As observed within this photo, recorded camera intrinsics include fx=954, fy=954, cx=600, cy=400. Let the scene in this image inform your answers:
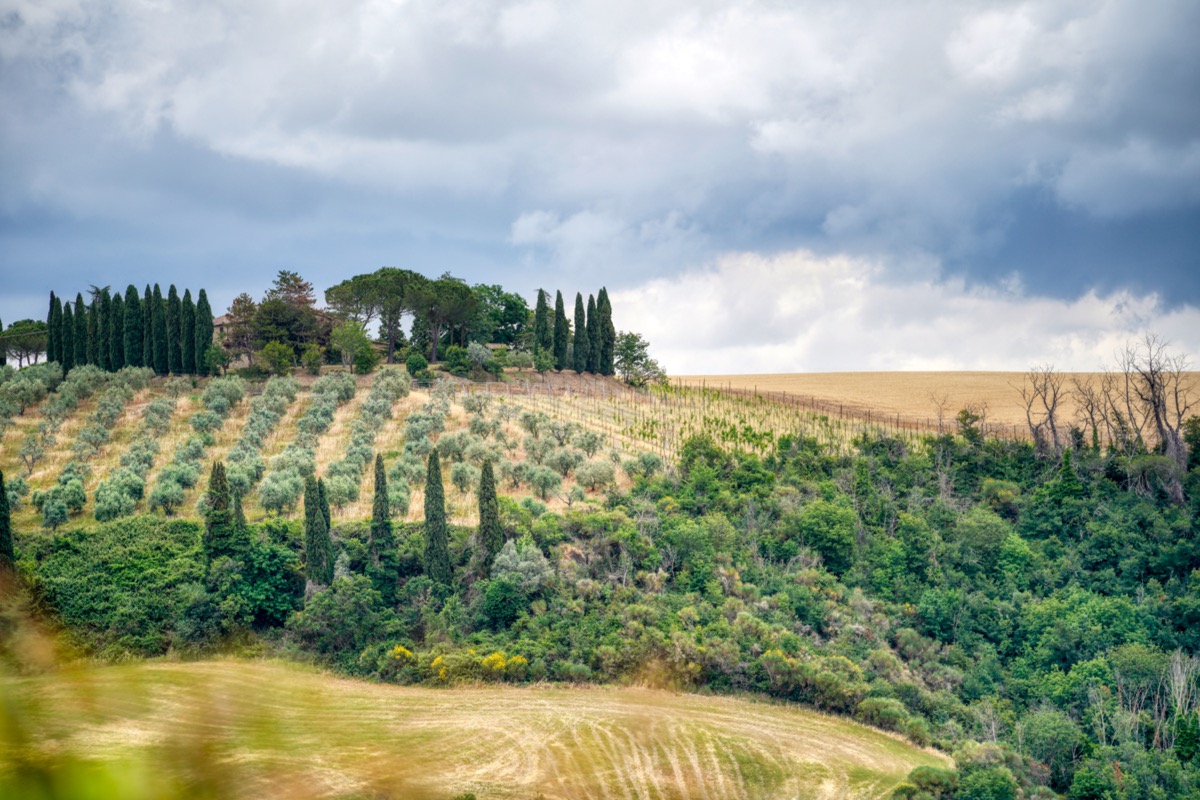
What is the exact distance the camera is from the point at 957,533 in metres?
52.5

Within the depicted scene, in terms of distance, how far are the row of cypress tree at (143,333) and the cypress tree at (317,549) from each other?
40675 millimetres

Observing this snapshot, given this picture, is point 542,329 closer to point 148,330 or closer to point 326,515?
point 148,330

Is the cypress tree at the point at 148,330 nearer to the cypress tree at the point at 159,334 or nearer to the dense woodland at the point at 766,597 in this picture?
the cypress tree at the point at 159,334

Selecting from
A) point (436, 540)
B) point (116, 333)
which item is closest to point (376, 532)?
point (436, 540)

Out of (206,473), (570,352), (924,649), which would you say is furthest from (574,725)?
(570,352)

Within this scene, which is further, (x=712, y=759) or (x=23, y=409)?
(x=23, y=409)

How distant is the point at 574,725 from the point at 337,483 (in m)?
24.0

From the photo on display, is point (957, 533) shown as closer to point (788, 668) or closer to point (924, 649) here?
point (924, 649)

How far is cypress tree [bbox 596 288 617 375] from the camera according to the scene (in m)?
92.4

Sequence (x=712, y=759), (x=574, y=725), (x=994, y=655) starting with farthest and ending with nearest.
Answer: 1. (x=994, y=655)
2. (x=574, y=725)
3. (x=712, y=759)

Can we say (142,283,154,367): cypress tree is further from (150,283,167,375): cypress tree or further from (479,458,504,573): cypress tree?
(479,458,504,573): cypress tree

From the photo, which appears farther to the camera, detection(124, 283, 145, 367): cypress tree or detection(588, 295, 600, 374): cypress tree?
detection(588, 295, 600, 374): cypress tree

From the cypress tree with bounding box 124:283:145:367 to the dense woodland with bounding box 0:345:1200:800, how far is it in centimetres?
3020

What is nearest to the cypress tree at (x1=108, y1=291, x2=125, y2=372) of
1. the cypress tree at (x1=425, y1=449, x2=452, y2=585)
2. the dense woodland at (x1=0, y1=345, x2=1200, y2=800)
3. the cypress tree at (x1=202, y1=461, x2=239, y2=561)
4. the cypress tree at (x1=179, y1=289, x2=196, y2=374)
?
the cypress tree at (x1=179, y1=289, x2=196, y2=374)
